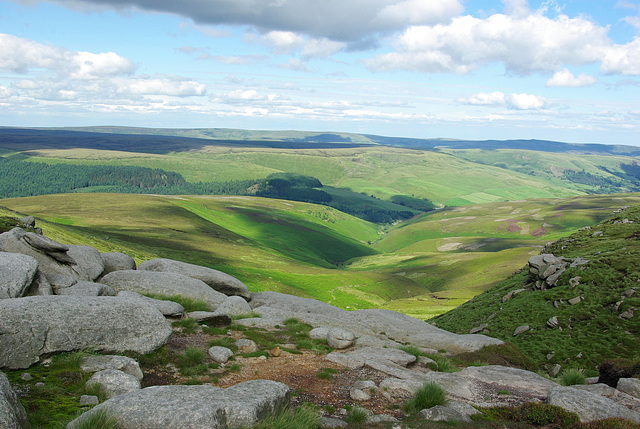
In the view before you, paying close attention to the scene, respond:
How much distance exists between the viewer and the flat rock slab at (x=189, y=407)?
1096 centimetres

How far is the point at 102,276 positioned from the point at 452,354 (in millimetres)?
30482

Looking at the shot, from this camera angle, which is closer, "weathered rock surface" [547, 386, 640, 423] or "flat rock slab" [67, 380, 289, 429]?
"flat rock slab" [67, 380, 289, 429]

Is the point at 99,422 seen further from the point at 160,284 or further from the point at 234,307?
the point at 160,284

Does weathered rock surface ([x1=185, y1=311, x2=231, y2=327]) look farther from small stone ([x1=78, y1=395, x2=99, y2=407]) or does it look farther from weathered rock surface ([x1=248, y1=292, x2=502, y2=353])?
small stone ([x1=78, y1=395, x2=99, y2=407])

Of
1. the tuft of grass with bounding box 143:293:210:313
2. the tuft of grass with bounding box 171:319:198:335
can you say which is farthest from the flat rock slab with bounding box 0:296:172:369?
the tuft of grass with bounding box 143:293:210:313

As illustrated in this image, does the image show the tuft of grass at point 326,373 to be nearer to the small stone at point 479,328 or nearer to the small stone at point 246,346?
the small stone at point 246,346

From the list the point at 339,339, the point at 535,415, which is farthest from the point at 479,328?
the point at 535,415

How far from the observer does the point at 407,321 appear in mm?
43031

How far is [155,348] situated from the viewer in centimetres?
1895

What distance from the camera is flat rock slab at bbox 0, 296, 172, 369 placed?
50.1 ft

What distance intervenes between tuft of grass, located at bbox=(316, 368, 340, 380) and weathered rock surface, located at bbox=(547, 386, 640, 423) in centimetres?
→ 981

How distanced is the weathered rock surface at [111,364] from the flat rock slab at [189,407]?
4.20 m

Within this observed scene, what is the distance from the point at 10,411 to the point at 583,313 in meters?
49.3

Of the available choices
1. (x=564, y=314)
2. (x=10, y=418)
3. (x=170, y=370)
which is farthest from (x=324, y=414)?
(x=564, y=314)
